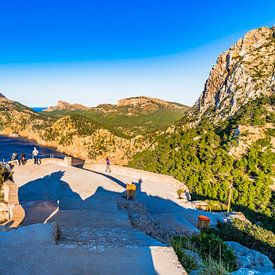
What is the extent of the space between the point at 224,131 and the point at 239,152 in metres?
6.98

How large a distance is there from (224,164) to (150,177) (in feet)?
50.2

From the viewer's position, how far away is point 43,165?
21.5m

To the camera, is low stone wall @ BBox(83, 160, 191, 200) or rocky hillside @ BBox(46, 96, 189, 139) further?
rocky hillside @ BBox(46, 96, 189, 139)

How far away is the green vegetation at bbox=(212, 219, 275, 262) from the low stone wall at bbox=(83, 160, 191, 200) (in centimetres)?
466

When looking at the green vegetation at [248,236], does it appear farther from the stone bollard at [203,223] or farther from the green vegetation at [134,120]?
the green vegetation at [134,120]

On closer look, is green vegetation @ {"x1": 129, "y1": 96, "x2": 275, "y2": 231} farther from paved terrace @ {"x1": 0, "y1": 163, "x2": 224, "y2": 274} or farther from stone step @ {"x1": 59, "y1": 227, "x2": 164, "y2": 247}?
stone step @ {"x1": 59, "y1": 227, "x2": 164, "y2": 247}

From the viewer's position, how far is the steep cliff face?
4616 cm

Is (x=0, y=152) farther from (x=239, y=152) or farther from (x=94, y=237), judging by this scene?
(x=94, y=237)

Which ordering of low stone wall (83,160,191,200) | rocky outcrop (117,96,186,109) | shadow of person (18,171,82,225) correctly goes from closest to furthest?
shadow of person (18,171,82,225) → low stone wall (83,160,191,200) → rocky outcrop (117,96,186,109)

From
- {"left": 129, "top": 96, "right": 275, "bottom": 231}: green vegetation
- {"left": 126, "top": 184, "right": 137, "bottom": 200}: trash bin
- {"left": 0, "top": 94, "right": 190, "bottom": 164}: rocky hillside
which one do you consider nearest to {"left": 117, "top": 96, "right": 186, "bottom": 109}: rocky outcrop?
{"left": 0, "top": 94, "right": 190, "bottom": 164}: rocky hillside

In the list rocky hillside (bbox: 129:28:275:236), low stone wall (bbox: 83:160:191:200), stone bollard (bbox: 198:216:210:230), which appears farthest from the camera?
rocky hillside (bbox: 129:28:275:236)

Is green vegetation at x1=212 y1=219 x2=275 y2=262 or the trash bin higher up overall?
the trash bin

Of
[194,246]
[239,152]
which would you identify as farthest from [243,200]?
[194,246]

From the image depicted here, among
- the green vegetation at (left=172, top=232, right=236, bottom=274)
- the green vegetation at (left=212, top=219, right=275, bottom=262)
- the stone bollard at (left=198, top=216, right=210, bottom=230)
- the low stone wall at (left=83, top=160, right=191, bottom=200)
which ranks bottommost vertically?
the green vegetation at (left=212, top=219, right=275, bottom=262)
